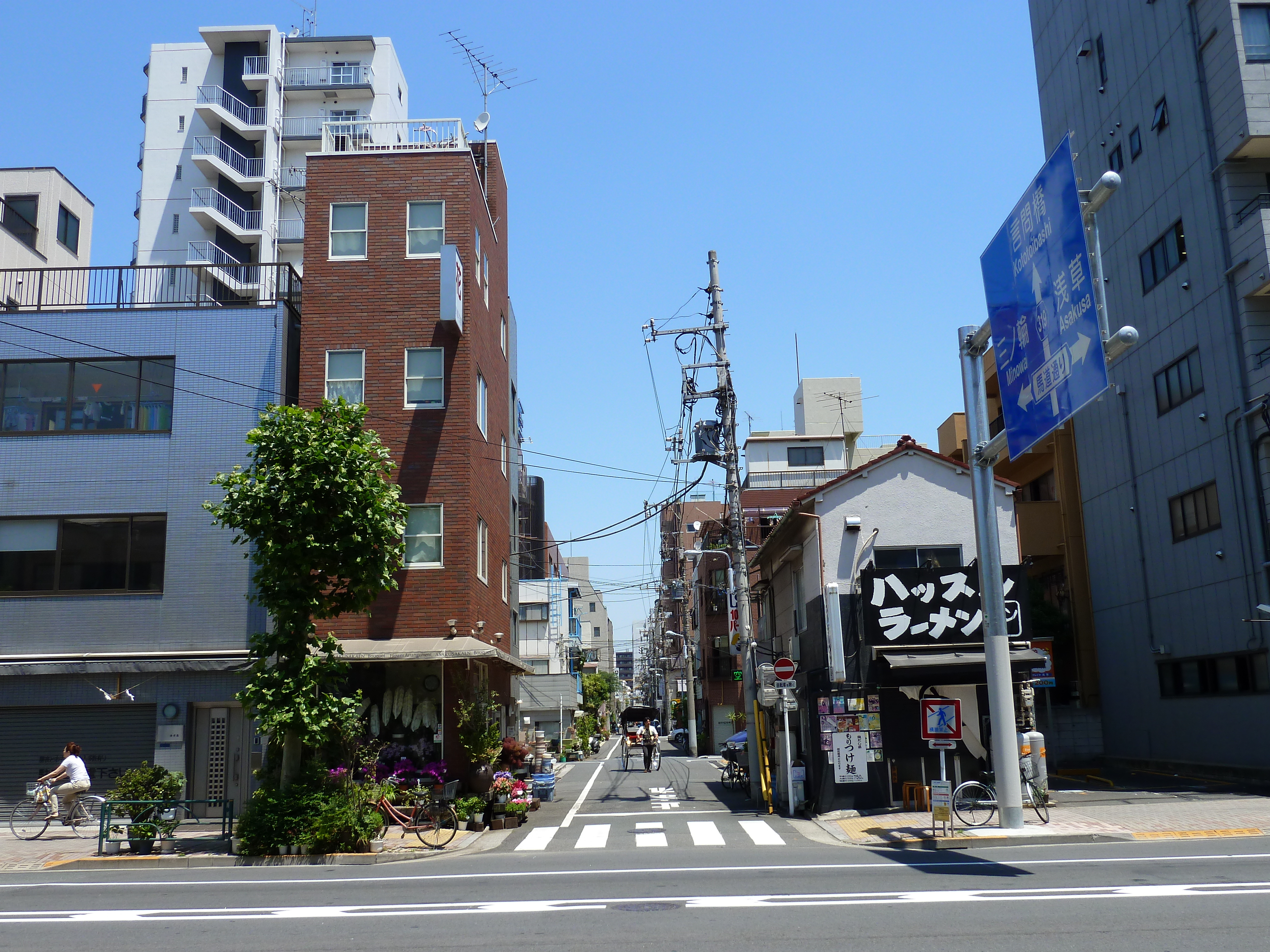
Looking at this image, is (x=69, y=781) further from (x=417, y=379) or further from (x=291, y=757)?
(x=417, y=379)

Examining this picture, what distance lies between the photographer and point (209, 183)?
184 feet

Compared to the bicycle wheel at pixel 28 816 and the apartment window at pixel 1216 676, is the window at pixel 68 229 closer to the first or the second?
the bicycle wheel at pixel 28 816

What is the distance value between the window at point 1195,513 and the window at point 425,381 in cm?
2078

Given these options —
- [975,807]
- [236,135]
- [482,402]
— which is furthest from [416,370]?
[236,135]

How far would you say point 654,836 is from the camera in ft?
66.3

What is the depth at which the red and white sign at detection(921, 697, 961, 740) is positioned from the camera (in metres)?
18.5

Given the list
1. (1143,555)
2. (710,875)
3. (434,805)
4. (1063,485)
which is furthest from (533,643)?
(710,875)

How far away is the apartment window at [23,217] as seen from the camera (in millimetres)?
34781

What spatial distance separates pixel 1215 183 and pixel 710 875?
23.8 meters

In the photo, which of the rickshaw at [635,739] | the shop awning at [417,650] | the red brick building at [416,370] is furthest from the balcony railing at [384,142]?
the rickshaw at [635,739]

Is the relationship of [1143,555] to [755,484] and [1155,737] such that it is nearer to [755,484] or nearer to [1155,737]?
[1155,737]

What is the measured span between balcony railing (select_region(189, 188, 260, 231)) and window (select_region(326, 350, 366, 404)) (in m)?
33.4

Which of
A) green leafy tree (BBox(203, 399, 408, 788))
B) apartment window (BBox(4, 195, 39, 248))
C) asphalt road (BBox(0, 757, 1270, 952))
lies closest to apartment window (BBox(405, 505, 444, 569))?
green leafy tree (BBox(203, 399, 408, 788))

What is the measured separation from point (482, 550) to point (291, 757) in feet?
31.1
